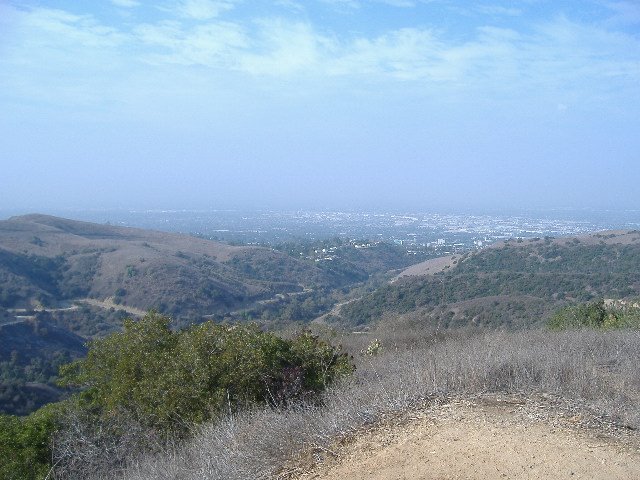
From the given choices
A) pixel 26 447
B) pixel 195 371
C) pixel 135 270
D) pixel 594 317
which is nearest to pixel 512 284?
pixel 594 317

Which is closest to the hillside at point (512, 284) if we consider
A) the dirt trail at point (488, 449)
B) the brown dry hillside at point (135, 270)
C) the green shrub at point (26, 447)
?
the brown dry hillside at point (135, 270)

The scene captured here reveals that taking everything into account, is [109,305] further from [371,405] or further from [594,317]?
[371,405]

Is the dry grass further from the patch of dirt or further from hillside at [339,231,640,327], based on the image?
the patch of dirt

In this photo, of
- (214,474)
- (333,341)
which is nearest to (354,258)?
(333,341)

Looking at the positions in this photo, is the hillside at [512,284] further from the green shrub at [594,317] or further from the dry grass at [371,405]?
the dry grass at [371,405]

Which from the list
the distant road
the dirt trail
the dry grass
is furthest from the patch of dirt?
the dirt trail

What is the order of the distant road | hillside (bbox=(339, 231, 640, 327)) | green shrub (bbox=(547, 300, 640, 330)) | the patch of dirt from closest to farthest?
green shrub (bbox=(547, 300, 640, 330)), hillside (bbox=(339, 231, 640, 327)), the distant road, the patch of dirt
